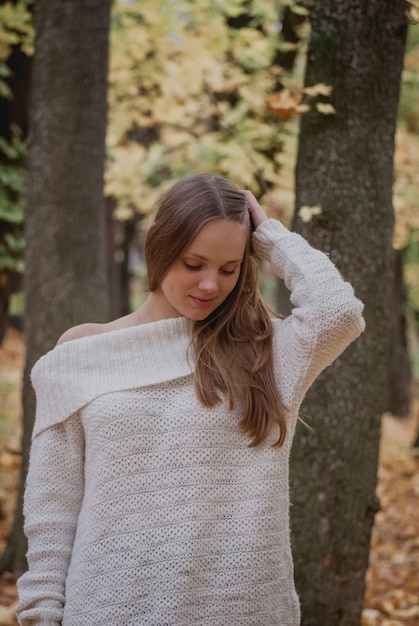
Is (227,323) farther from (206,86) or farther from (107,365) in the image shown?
(206,86)

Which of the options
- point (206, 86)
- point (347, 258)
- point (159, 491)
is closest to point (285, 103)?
point (347, 258)

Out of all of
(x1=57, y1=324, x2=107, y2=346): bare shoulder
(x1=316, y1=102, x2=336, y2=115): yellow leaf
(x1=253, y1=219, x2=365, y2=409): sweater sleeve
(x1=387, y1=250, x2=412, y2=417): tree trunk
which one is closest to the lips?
(x1=253, y1=219, x2=365, y2=409): sweater sleeve

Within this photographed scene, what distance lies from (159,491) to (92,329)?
0.61 m

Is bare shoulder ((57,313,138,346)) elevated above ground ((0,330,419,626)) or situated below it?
above

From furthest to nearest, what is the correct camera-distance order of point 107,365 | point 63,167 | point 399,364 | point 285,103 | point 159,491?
point 399,364
point 63,167
point 285,103
point 107,365
point 159,491

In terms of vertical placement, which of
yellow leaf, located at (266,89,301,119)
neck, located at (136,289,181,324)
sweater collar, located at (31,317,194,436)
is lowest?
sweater collar, located at (31,317,194,436)

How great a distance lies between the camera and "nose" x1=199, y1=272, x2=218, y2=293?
2162 millimetres

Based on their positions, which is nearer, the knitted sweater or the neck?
the knitted sweater

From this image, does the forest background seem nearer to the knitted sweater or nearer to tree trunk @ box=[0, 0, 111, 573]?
tree trunk @ box=[0, 0, 111, 573]

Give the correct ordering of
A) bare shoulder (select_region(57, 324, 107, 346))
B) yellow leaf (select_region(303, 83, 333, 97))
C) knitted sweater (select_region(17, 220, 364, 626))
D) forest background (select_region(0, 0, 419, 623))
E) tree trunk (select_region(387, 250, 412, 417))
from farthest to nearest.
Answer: tree trunk (select_region(387, 250, 412, 417))
forest background (select_region(0, 0, 419, 623))
yellow leaf (select_region(303, 83, 333, 97))
bare shoulder (select_region(57, 324, 107, 346))
knitted sweater (select_region(17, 220, 364, 626))

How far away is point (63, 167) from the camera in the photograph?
177 inches

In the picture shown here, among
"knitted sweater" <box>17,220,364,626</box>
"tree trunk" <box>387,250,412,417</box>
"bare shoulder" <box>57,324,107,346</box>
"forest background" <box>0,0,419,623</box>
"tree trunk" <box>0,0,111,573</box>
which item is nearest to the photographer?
"knitted sweater" <box>17,220,364,626</box>

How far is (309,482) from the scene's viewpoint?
10.0ft

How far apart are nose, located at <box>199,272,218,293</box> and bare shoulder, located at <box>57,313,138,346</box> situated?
14.2 inches
